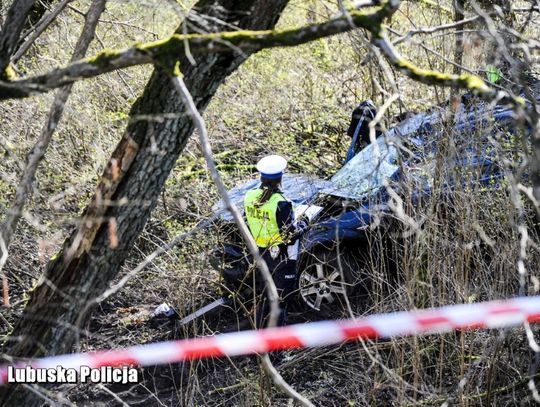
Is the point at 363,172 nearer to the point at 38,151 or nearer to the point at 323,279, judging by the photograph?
the point at 323,279

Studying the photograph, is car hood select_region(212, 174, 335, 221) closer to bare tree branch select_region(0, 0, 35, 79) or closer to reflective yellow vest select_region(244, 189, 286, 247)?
reflective yellow vest select_region(244, 189, 286, 247)

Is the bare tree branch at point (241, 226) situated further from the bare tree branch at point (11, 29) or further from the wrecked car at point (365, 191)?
the wrecked car at point (365, 191)

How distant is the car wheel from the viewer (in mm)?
7129

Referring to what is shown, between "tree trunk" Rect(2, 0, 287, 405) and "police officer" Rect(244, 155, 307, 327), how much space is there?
9.43 feet

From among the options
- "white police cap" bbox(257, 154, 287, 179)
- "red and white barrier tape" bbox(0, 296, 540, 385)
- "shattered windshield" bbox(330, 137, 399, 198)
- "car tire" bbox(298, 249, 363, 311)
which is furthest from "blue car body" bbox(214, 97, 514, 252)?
"red and white barrier tape" bbox(0, 296, 540, 385)

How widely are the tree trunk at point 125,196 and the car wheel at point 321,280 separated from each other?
3.51m

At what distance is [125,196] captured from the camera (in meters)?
3.63

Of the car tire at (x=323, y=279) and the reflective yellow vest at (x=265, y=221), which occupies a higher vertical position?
the reflective yellow vest at (x=265, y=221)

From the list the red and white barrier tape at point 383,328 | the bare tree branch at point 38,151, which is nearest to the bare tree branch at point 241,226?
the bare tree branch at point 38,151

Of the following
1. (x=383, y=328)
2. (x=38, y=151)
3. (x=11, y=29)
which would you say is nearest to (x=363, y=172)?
(x=383, y=328)

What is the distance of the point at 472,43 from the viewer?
23.2 ft

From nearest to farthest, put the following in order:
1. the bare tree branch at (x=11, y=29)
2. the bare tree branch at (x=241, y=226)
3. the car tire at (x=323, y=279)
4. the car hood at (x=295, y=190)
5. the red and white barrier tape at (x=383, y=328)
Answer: the bare tree branch at (x=241, y=226)
the bare tree branch at (x=11, y=29)
the red and white barrier tape at (x=383, y=328)
the car tire at (x=323, y=279)
the car hood at (x=295, y=190)

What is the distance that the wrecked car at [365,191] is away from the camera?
603 centimetres

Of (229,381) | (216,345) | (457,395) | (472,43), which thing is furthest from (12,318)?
(472,43)
